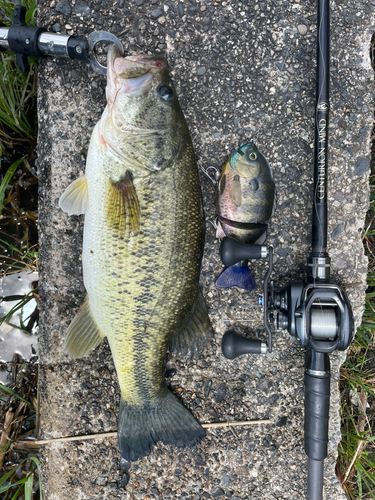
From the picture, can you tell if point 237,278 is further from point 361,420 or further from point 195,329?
point 361,420

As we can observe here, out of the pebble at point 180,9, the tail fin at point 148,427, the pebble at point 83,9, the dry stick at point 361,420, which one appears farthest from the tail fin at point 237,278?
the pebble at point 83,9

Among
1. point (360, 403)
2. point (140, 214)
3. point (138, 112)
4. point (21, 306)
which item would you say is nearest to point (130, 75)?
point (138, 112)

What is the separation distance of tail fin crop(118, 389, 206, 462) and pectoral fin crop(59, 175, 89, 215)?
3.95ft

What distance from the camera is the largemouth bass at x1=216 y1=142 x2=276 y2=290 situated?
7.37 ft

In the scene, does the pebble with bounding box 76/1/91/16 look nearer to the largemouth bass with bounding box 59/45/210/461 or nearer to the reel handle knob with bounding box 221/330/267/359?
the largemouth bass with bounding box 59/45/210/461

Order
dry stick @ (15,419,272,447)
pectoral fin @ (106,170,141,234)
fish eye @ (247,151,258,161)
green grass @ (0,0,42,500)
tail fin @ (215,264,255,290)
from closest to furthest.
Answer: pectoral fin @ (106,170,141,234), fish eye @ (247,151,258,161), tail fin @ (215,264,255,290), dry stick @ (15,419,272,447), green grass @ (0,0,42,500)

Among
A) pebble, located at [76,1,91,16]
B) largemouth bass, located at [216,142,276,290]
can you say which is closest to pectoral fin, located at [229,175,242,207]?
largemouth bass, located at [216,142,276,290]

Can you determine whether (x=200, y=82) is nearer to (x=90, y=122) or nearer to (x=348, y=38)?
(x=90, y=122)

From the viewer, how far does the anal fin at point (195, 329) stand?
2314 millimetres

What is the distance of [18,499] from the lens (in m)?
2.80

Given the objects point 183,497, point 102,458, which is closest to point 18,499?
point 102,458

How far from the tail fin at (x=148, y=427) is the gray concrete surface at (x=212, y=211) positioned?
0.22 metres

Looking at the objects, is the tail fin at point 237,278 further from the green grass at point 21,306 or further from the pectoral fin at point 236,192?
the green grass at point 21,306

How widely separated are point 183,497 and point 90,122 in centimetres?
259
